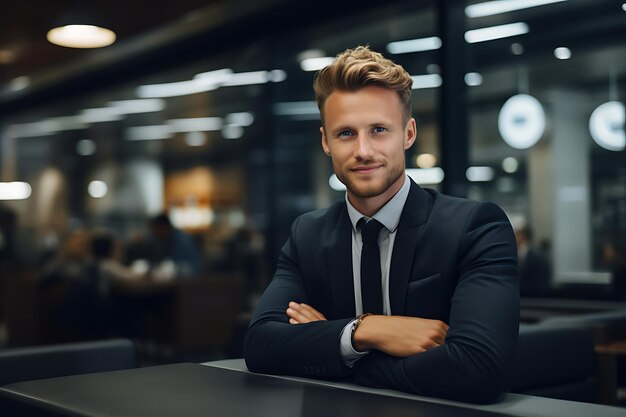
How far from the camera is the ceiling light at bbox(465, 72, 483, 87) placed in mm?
4652

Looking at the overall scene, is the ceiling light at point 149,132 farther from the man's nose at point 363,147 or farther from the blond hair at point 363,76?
the man's nose at point 363,147

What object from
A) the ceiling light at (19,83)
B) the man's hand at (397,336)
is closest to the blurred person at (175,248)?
the ceiling light at (19,83)

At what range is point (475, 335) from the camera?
5.21ft

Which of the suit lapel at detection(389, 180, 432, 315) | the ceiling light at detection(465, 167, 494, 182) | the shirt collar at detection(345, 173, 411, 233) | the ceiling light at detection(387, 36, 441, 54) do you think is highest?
the ceiling light at detection(387, 36, 441, 54)

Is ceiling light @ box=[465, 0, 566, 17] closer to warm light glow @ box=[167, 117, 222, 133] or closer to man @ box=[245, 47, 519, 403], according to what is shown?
man @ box=[245, 47, 519, 403]

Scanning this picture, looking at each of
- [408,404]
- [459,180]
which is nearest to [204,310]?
[459,180]

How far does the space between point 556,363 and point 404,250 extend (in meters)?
1.39

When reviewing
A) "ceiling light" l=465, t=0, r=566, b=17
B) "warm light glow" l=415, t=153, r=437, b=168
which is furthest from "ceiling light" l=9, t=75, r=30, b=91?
"ceiling light" l=465, t=0, r=566, b=17

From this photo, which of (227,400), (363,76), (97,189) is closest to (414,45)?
(363,76)

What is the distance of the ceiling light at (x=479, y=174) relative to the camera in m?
4.59

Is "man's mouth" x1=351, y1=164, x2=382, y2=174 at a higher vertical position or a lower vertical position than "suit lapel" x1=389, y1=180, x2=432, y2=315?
higher

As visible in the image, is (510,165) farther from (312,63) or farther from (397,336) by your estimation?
(397,336)

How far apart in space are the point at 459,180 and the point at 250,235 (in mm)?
3393

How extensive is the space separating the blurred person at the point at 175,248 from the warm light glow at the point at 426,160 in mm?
3765
